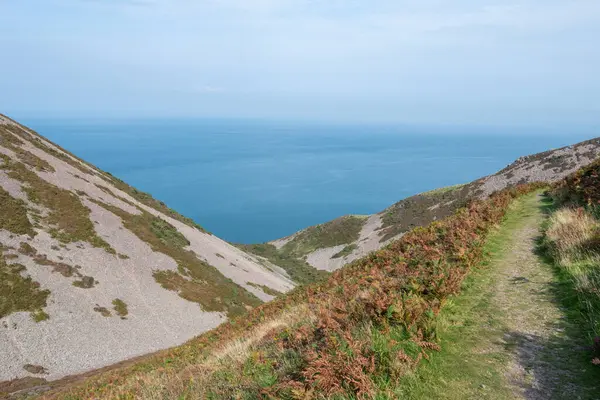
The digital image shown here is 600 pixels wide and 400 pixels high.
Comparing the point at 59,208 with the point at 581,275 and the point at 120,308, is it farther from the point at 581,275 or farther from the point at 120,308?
the point at 581,275

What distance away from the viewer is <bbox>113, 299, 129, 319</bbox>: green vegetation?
110ft

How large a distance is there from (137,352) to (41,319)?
26.9 ft

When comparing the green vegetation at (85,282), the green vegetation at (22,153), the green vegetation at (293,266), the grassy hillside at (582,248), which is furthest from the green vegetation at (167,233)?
the grassy hillside at (582,248)

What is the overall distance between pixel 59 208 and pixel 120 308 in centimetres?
1647

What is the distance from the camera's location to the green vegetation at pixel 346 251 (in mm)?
83300

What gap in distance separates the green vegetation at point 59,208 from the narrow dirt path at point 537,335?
135 ft

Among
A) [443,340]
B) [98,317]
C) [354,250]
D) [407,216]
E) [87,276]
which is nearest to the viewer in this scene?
[443,340]

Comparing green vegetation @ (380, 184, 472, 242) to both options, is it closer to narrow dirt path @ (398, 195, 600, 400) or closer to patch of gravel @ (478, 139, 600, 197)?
patch of gravel @ (478, 139, 600, 197)

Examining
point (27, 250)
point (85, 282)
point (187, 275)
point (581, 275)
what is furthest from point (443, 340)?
point (187, 275)

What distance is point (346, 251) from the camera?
84125mm

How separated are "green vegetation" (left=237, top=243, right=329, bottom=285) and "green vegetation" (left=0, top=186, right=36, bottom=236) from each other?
43.8 m

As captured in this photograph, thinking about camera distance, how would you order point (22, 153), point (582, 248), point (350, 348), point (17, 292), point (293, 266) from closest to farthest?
point (350, 348)
point (582, 248)
point (17, 292)
point (22, 153)
point (293, 266)

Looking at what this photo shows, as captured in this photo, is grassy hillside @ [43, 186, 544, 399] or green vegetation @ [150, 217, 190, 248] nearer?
grassy hillside @ [43, 186, 544, 399]

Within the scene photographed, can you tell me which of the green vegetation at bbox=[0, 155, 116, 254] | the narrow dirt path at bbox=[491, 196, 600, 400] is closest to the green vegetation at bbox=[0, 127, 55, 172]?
the green vegetation at bbox=[0, 155, 116, 254]
